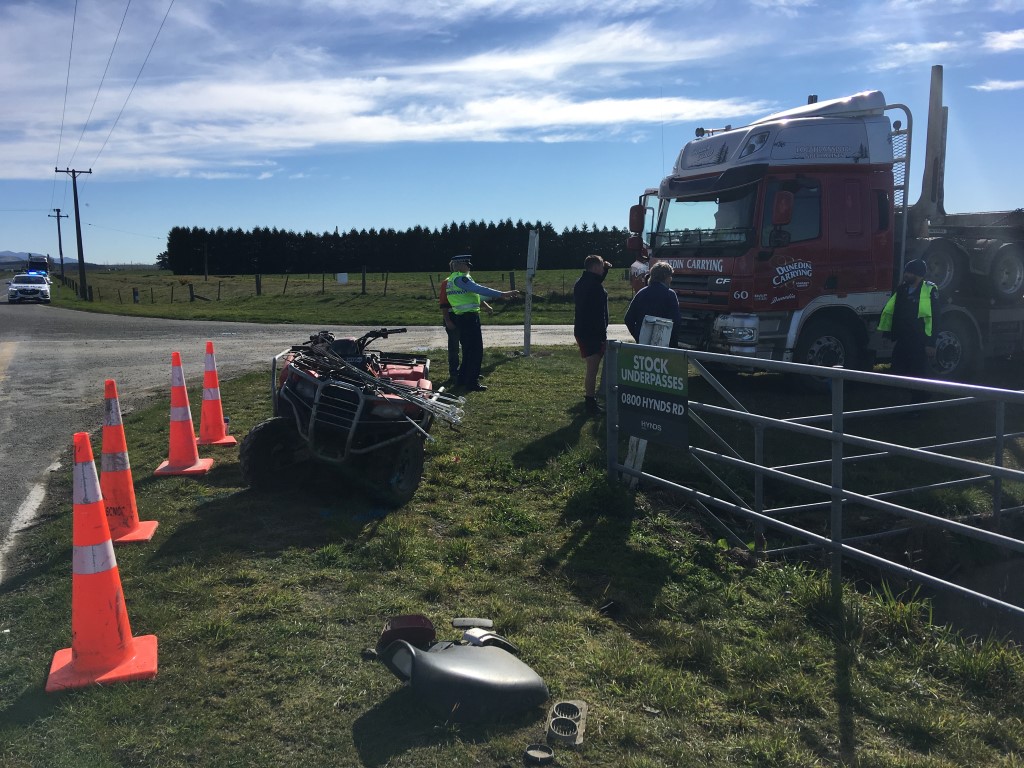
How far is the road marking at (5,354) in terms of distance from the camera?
13965mm

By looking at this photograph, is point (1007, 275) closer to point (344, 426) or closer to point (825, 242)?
point (825, 242)

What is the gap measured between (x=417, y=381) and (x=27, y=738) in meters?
4.29

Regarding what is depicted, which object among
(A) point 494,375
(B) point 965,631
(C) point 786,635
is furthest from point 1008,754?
(A) point 494,375

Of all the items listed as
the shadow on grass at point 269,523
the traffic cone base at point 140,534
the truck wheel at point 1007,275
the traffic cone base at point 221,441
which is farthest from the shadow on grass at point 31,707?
the truck wheel at point 1007,275

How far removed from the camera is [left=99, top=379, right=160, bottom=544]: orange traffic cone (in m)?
5.45

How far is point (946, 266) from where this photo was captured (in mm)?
11336

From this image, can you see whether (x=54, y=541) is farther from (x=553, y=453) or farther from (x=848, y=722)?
(x=848, y=722)

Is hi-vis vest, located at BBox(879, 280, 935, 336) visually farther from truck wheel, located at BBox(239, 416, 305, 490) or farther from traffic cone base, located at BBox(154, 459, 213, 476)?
traffic cone base, located at BBox(154, 459, 213, 476)

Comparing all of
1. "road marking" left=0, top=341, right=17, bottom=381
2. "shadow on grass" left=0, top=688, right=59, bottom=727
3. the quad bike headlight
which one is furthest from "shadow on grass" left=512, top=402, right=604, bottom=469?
"road marking" left=0, top=341, right=17, bottom=381

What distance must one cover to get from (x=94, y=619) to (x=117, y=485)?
1.93 meters

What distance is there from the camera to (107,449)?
552 cm

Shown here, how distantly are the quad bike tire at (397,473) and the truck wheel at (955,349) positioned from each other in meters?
8.36

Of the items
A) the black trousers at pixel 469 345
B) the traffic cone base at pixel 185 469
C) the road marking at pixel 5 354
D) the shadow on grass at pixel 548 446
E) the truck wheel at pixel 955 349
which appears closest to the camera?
the traffic cone base at pixel 185 469

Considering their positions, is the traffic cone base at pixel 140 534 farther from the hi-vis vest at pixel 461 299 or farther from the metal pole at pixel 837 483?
the hi-vis vest at pixel 461 299
